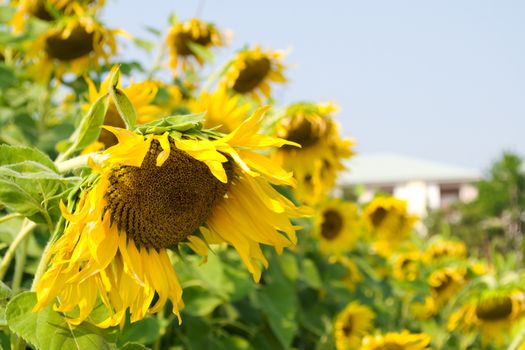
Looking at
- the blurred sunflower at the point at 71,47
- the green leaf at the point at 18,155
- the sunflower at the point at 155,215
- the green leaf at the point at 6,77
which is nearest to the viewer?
the sunflower at the point at 155,215

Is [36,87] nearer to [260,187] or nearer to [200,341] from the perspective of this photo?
[200,341]

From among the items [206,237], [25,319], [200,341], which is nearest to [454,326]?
[200,341]

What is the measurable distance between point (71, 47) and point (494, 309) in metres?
1.44

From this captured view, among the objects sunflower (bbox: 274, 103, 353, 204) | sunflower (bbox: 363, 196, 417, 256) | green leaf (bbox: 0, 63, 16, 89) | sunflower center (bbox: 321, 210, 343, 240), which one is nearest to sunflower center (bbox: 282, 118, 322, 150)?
sunflower (bbox: 274, 103, 353, 204)

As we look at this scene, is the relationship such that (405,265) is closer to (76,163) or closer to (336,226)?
(336,226)

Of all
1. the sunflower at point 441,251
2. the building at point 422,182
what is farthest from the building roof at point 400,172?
the sunflower at point 441,251

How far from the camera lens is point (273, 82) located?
8.66 feet

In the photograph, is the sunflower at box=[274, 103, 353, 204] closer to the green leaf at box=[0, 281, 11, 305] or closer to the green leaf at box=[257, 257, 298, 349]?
the green leaf at box=[257, 257, 298, 349]

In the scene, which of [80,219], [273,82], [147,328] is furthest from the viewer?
[273,82]

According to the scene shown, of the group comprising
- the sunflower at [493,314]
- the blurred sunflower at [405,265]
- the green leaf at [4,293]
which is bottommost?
the blurred sunflower at [405,265]

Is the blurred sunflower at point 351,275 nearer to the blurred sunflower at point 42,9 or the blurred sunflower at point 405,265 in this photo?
the blurred sunflower at point 405,265

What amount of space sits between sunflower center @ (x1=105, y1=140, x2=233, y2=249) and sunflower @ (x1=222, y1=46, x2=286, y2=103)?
151 cm

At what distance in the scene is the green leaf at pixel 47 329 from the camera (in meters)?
0.89

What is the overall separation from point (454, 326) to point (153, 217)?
1.94m
